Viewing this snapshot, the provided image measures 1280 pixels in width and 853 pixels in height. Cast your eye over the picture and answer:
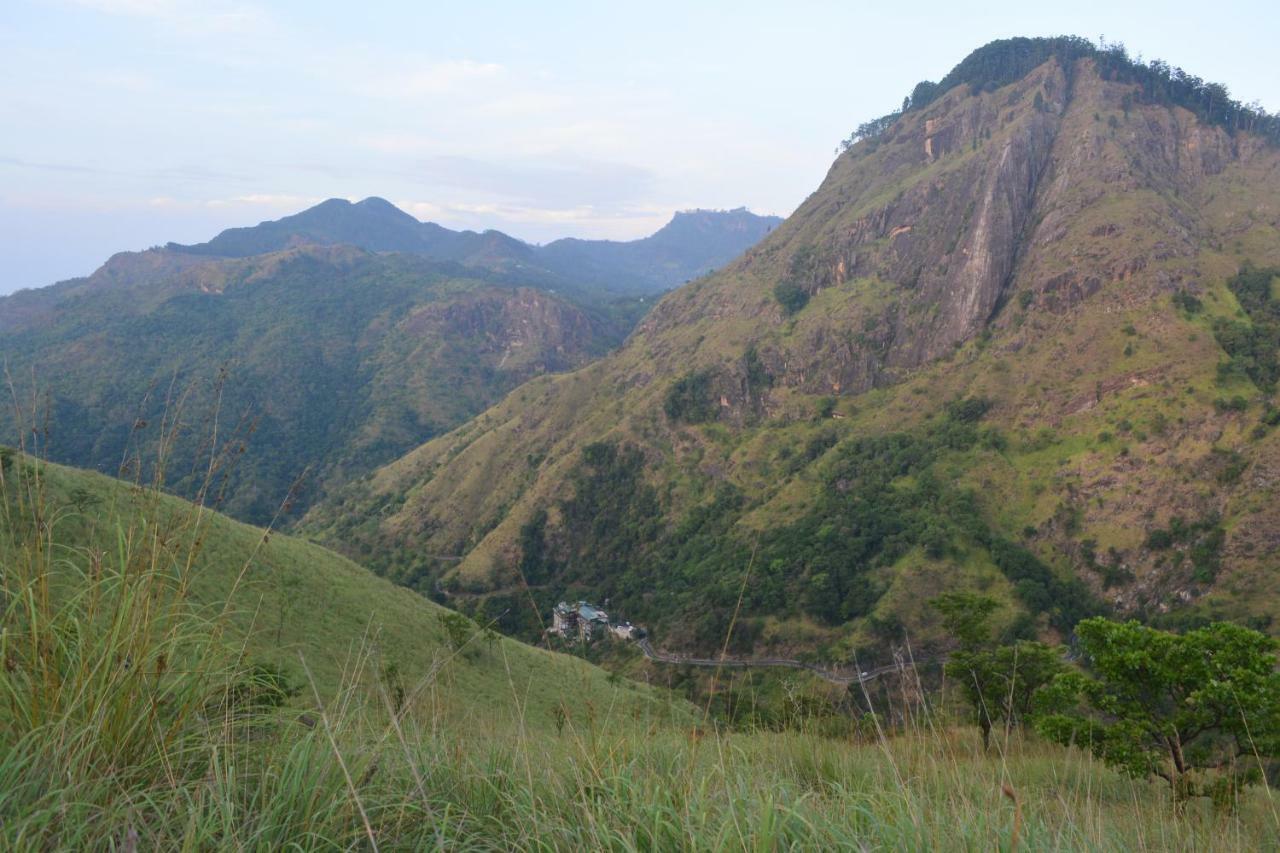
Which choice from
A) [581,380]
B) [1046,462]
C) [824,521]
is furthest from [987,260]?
[581,380]

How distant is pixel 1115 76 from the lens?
304ft

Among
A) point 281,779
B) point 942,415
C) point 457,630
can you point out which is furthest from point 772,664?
point 281,779

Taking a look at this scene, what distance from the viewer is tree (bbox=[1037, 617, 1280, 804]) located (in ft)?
25.5

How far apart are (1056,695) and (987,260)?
261 ft

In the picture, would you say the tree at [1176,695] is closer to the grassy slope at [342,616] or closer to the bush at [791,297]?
the grassy slope at [342,616]

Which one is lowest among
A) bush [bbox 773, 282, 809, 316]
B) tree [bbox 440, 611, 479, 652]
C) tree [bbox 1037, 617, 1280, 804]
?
tree [bbox 440, 611, 479, 652]

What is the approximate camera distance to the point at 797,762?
12.1 ft

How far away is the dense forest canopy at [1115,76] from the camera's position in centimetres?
8631

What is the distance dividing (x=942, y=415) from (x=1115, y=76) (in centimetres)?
6550

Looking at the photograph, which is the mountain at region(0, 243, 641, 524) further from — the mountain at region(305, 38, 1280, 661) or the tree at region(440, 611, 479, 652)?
the tree at region(440, 611, 479, 652)

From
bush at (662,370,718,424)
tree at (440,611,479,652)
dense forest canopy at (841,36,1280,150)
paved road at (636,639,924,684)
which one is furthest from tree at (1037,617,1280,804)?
dense forest canopy at (841,36,1280,150)

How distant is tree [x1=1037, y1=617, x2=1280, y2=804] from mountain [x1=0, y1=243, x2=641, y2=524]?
267 ft

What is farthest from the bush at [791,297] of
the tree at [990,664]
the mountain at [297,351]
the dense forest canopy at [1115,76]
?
the tree at [990,664]

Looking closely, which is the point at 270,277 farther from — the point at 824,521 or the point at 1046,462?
the point at 1046,462
